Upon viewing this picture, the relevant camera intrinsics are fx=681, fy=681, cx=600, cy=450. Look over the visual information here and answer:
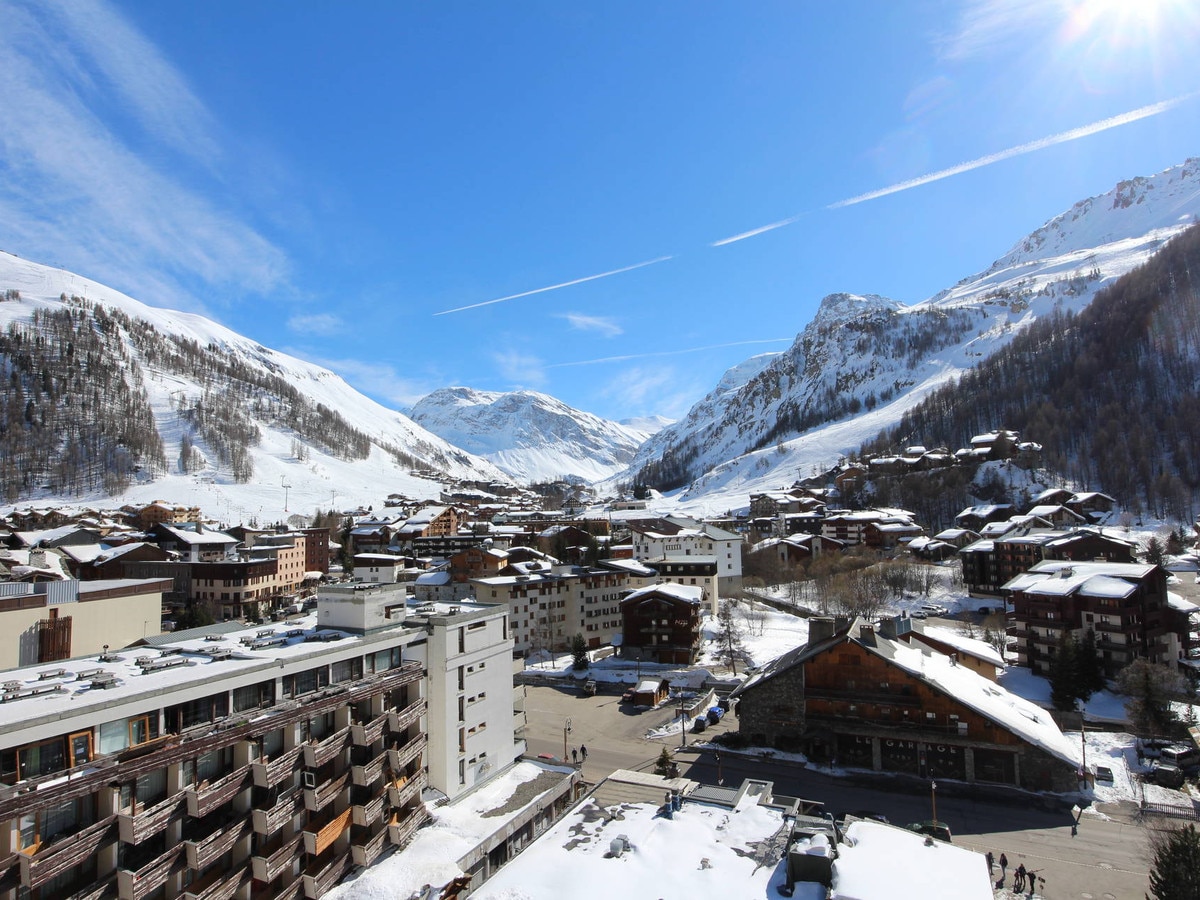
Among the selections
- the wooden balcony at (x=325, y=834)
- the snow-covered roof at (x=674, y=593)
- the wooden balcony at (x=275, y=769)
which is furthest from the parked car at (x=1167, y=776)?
the wooden balcony at (x=275, y=769)

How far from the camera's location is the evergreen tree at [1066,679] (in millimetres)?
42719

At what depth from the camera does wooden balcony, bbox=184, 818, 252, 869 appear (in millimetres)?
15633

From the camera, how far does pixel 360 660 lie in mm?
22406

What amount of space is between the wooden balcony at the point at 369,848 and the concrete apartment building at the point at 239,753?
0.14ft

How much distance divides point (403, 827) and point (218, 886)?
6868 millimetres

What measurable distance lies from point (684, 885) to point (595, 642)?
4694 centimetres

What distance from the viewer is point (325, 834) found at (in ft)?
63.8

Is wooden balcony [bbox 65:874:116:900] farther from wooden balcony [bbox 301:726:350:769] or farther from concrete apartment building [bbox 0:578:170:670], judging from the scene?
concrete apartment building [bbox 0:578:170:670]

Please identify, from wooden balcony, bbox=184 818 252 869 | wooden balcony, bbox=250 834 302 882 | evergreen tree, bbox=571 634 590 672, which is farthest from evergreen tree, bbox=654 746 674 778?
evergreen tree, bbox=571 634 590 672

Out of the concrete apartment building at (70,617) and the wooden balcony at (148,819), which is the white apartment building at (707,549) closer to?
the concrete apartment building at (70,617)

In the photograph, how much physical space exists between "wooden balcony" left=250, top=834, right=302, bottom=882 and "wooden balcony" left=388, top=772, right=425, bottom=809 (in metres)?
3.39

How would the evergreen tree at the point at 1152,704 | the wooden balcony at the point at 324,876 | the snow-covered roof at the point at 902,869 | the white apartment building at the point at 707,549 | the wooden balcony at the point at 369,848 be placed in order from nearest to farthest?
1. the snow-covered roof at the point at 902,869
2. the wooden balcony at the point at 324,876
3. the wooden balcony at the point at 369,848
4. the evergreen tree at the point at 1152,704
5. the white apartment building at the point at 707,549

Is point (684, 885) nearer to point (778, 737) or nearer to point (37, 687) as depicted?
point (37, 687)

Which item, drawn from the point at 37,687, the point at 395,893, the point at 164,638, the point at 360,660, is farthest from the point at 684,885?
the point at 164,638
